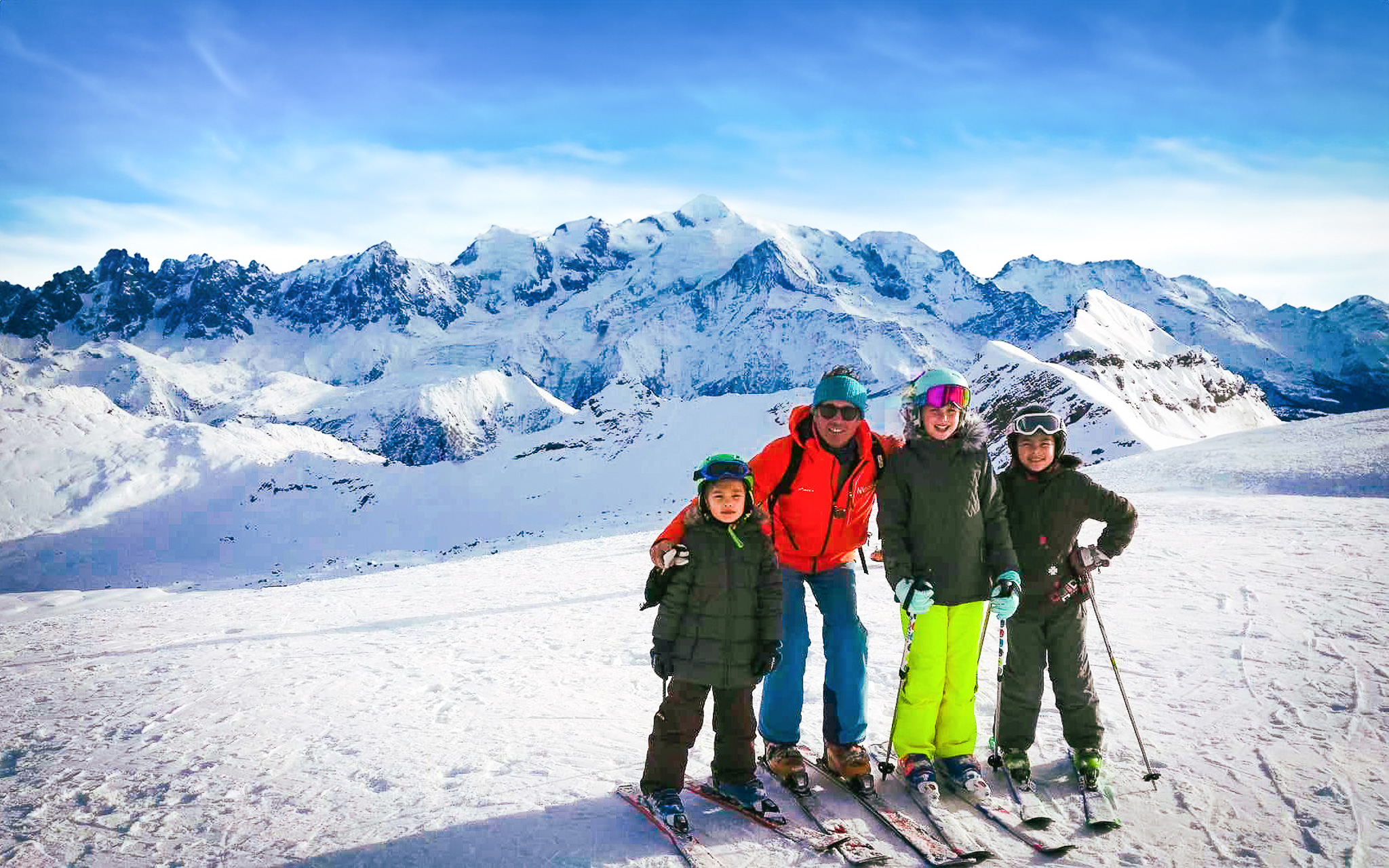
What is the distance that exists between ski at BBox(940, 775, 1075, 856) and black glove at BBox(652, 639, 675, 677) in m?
2.01

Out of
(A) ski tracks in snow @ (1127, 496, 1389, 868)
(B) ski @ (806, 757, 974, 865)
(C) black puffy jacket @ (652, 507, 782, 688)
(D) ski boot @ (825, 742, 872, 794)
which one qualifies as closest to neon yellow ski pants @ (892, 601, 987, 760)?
(D) ski boot @ (825, 742, 872, 794)

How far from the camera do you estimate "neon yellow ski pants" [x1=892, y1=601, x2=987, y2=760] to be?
4508 millimetres

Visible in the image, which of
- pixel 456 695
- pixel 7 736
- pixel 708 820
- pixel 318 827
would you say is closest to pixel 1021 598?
pixel 708 820

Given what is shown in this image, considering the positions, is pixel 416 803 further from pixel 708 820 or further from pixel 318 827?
pixel 708 820

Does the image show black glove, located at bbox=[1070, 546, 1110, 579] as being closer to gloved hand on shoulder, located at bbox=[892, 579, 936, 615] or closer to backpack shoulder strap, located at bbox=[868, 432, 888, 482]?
gloved hand on shoulder, located at bbox=[892, 579, 936, 615]

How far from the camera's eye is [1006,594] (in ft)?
14.3

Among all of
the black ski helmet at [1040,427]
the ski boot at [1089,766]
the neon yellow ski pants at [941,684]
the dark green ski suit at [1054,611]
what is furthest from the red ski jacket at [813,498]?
the ski boot at [1089,766]

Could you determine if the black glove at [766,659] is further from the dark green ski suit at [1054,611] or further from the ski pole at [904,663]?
the dark green ski suit at [1054,611]

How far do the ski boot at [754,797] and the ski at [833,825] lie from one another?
190 mm

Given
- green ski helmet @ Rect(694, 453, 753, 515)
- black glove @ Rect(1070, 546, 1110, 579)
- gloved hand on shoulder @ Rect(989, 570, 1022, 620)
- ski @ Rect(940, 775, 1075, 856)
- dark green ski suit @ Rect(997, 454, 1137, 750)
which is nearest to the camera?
ski @ Rect(940, 775, 1075, 856)

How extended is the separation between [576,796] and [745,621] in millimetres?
1713

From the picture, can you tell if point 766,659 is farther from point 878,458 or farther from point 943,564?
point 878,458

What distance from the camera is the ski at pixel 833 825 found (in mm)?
3826

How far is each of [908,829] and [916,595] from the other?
1311mm
